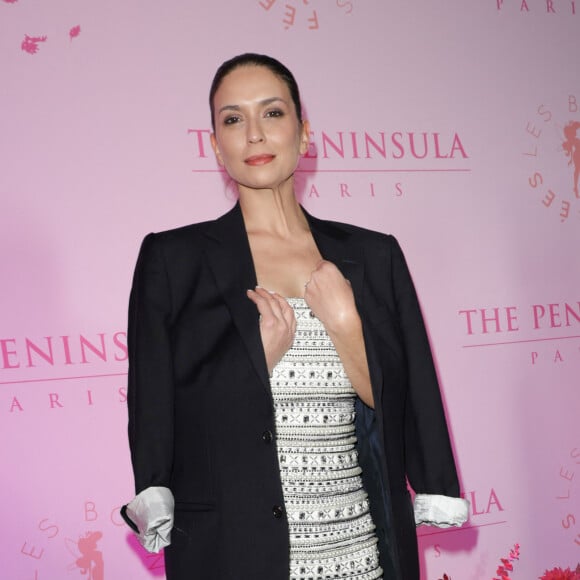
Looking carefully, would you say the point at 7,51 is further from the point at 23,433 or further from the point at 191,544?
the point at 191,544

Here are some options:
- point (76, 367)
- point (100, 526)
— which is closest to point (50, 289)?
point (76, 367)

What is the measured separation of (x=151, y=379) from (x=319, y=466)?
36 cm

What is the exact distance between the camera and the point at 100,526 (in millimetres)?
2684

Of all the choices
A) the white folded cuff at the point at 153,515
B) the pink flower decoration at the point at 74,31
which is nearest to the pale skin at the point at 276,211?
the white folded cuff at the point at 153,515

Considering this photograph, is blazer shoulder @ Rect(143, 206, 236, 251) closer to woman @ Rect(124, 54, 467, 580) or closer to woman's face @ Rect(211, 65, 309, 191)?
woman @ Rect(124, 54, 467, 580)

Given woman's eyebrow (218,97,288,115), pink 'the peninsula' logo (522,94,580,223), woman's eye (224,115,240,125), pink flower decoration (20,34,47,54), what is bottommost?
woman's eye (224,115,240,125)

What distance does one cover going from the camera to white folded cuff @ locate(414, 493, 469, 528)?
1.87 m

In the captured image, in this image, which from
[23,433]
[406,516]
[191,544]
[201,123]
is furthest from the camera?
[201,123]

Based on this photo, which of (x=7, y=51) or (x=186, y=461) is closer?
(x=186, y=461)

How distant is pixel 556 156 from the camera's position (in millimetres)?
3557

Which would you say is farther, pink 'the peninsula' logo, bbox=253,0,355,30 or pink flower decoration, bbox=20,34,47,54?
pink 'the peninsula' logo, bbox=253,0,355,30

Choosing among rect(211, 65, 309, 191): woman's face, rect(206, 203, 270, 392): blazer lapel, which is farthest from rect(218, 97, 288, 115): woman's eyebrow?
rect(206, 203, 270, 392): blazer lapel

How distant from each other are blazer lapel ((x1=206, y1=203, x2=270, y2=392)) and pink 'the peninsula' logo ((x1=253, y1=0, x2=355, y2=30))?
4.33 feet

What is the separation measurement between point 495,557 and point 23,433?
5.74ft
